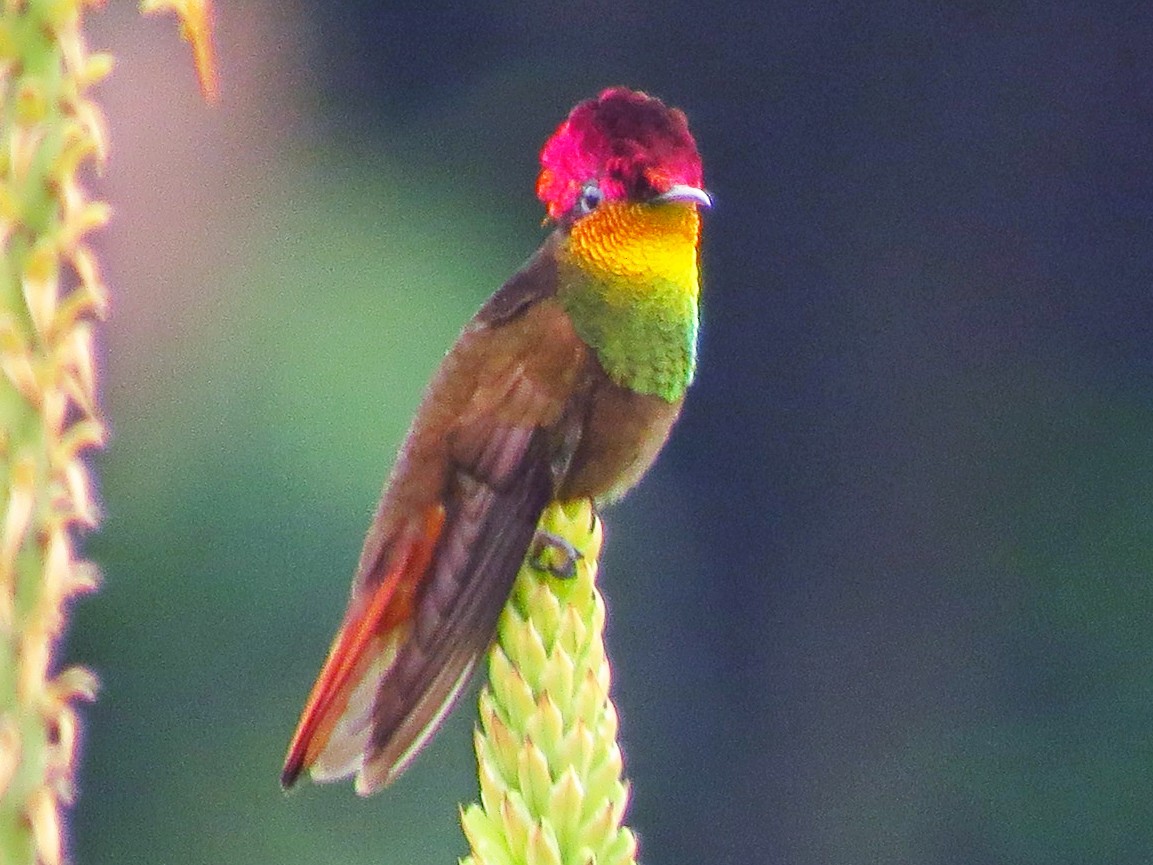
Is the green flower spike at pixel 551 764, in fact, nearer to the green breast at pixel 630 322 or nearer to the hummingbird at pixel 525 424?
the hummingbird at pixel 525 424

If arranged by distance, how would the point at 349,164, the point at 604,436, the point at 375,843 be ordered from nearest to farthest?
the point at 604,436 < the point at 375,843 < the point at 349,164

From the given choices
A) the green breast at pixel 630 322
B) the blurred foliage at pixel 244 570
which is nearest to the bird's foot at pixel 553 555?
the green breast at pixel 630 322

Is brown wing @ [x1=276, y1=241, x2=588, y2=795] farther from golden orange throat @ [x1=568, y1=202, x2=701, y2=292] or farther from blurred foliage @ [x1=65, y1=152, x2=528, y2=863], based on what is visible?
blurred foliage @ [x1=65, y1=152, x2=528, y2=863]

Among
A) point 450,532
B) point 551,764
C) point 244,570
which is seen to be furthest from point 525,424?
point 244,570

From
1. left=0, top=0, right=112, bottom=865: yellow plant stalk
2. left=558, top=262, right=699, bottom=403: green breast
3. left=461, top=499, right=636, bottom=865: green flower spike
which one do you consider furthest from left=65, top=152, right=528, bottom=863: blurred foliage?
left=0, top=0, right=112, bottom=865: yellow plant stalk

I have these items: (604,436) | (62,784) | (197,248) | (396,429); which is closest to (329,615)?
(396,429)

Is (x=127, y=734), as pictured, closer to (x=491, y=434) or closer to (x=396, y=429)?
(x=396, y=429)
